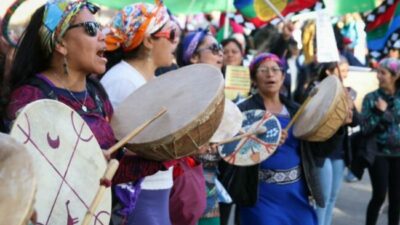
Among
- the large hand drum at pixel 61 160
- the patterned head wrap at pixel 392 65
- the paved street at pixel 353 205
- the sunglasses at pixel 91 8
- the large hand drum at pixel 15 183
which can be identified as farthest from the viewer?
the paved street at pixel 353 205

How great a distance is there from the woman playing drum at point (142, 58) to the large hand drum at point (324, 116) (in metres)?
1.28

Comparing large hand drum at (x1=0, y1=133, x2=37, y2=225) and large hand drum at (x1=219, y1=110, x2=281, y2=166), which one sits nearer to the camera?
large hand drum at (x1=0, y1=133, x2=37, y2=225)

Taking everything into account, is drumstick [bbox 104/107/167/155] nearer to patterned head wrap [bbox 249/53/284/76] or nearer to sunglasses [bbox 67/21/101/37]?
sunglasses [bbox 67/21/101/37]

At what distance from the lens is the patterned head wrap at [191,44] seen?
530 cm

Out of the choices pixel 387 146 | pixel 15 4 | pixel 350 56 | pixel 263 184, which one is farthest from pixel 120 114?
pixel 350 56

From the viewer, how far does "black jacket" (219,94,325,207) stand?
189 inches

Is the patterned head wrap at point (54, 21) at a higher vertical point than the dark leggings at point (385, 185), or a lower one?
higher

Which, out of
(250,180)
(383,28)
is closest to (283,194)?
(250,180)

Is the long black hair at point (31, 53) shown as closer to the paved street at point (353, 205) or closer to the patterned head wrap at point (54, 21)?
the patterned head wrap at point (54, 21)

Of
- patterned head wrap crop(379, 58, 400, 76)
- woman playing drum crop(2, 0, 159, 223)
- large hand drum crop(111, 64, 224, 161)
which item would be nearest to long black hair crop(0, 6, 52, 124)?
woman playing drum crop(2, 0, 159, 223)

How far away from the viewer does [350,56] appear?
36.4 feet

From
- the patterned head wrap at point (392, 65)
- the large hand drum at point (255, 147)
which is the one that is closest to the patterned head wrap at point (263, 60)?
the large hand drum at point (255, 147)

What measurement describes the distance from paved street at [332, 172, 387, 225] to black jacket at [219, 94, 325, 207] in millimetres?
2586

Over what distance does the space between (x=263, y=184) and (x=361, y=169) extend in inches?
81.2
